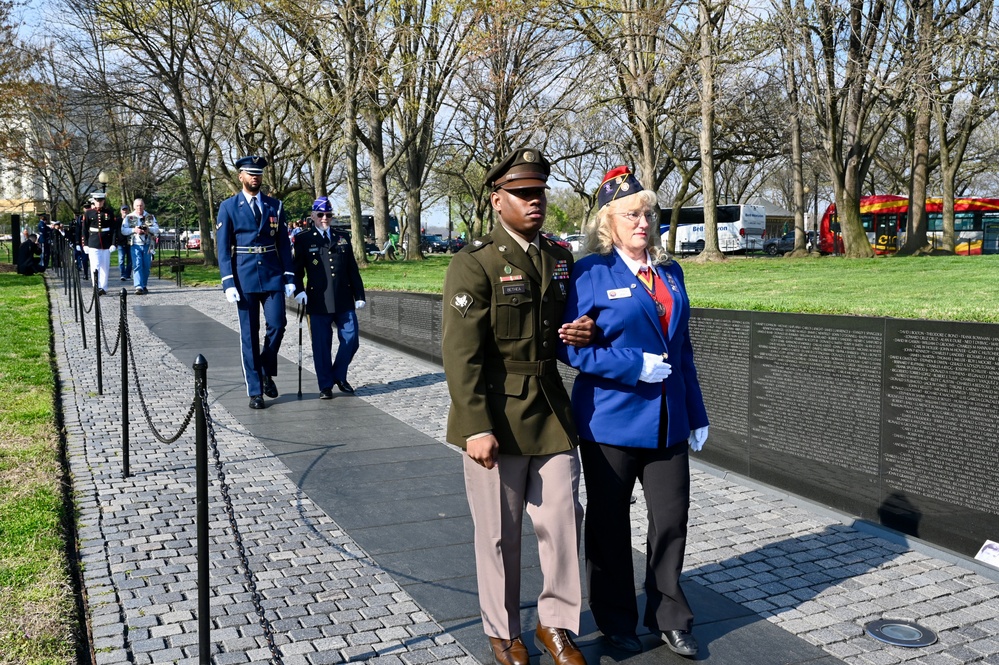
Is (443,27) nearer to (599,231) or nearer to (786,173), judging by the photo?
(599,231)

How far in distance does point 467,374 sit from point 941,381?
3080 millimetres

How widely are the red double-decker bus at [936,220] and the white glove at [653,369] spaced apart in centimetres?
4163

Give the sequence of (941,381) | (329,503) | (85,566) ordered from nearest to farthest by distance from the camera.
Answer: (85,566) → (941,381) → (329,503)

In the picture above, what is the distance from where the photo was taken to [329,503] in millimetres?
6223

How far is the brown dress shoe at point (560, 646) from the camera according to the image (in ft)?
12.4

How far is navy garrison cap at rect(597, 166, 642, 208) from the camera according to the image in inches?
159

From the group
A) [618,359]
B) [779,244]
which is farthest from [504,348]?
[779,244]

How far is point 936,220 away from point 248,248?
4403 cm

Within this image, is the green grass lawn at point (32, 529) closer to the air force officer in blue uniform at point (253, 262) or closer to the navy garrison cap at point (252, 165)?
the air force officer in blue uniform at point (253, 262)

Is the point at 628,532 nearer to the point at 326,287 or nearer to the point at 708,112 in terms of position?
the point at 326,287

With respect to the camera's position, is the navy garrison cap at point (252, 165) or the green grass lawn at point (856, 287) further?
the navy garrison cap at point (252, 165)

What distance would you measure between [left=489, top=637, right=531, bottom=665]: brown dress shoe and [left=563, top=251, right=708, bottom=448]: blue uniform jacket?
871 mm

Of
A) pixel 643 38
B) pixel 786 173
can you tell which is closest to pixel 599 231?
pixel 643 38

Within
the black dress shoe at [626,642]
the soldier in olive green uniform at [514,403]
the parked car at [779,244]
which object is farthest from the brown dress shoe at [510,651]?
the parked car at [779,244]
